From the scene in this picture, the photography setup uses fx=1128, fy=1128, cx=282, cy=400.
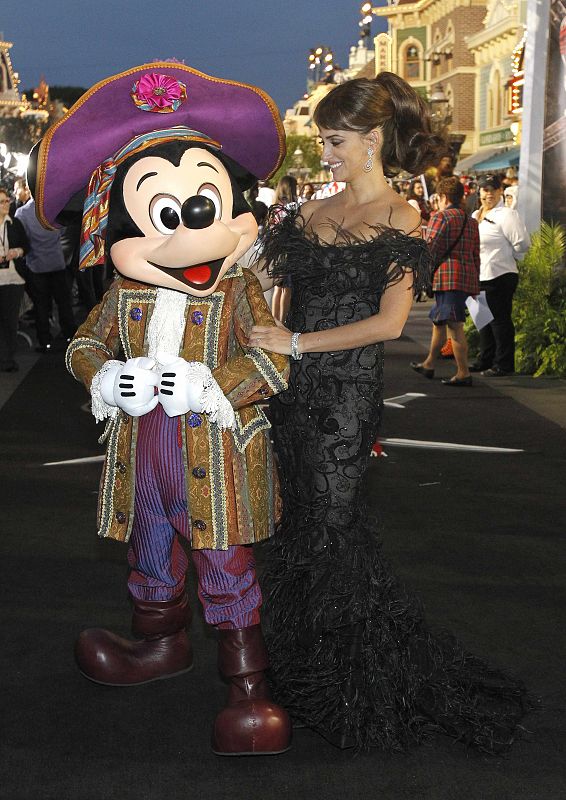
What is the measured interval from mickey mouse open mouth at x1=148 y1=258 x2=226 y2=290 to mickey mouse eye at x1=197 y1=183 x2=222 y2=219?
157mm

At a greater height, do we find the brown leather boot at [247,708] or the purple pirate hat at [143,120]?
the purple pirate hat at [143,120]

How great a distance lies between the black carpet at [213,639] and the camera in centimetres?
322

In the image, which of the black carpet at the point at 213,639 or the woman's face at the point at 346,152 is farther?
the woman's face at the point at 346,152

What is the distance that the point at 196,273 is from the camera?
3.24 m

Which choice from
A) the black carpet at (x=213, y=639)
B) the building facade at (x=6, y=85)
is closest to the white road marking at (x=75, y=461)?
the black carpet at (x=213, y=639)

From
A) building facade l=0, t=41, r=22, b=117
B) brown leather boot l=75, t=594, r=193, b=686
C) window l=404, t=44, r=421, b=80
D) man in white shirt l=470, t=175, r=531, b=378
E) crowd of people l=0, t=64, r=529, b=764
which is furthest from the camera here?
building facade l=0, t=41, r=22, b=117

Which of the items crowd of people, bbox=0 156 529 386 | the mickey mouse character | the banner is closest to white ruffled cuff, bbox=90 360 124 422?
the mickey mouse character

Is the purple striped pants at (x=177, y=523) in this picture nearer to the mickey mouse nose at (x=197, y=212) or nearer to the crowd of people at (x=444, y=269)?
the mickey mouse nose at (x=197, y=212)

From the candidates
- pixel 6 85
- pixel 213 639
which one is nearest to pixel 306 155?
pixel 6 85

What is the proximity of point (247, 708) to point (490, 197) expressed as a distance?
8.15 metres

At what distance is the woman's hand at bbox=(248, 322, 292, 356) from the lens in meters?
3.27

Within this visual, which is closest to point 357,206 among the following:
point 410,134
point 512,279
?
point 410,134

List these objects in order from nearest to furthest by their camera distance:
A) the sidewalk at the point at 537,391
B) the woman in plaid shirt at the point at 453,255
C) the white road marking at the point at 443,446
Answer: the white road marking at the point at 443,446, the sidewalk at the point at 537,391, the woman in plaid shirt at the point at 453,255

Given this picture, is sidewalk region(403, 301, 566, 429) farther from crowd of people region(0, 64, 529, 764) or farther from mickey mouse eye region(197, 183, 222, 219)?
mickey mouse eye region(197, 183, 222, 219)
